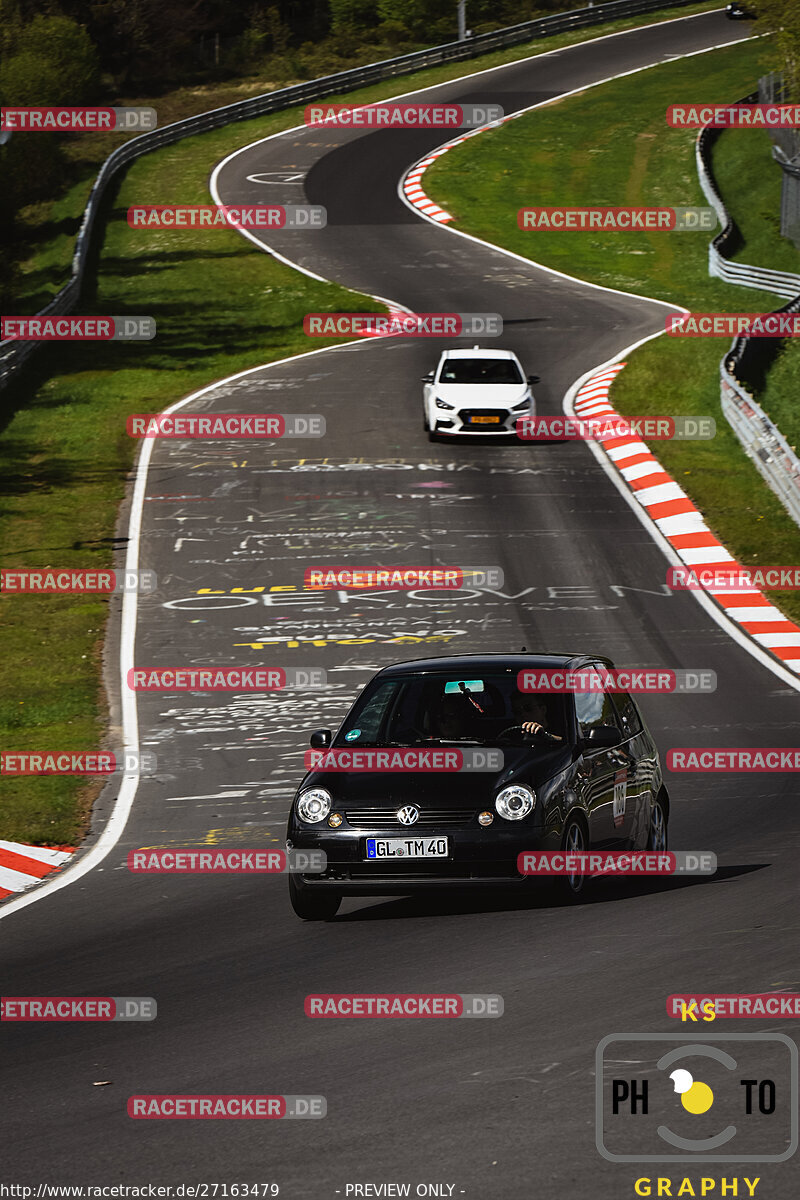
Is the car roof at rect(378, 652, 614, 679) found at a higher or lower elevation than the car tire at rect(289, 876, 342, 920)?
higher

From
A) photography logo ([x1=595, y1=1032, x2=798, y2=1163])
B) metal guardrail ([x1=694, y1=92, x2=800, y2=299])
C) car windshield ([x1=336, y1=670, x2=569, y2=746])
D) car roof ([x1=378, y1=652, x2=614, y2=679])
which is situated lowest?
metal guardrail ([x1=694, y1=92, x2=800, y2=299])

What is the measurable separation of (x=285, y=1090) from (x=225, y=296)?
42.8m

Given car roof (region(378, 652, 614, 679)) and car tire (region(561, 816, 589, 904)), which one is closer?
car tire (region(561, 816, 589, 904))

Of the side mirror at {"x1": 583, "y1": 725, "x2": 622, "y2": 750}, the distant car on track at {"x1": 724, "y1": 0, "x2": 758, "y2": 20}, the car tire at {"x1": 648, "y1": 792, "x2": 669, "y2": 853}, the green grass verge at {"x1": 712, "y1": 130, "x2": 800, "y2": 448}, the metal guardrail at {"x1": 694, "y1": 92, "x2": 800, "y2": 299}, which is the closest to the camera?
the side mirror at {"x1": 583, "y1": 725, "x2": 622, "y2": 750}

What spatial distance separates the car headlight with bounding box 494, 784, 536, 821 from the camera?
10.6 metres

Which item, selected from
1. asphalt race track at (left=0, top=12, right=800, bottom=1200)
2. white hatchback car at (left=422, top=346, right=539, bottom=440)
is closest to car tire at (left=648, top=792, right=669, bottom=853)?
asphalt race track at (left=0, top=12, right=800, bottom=1200)

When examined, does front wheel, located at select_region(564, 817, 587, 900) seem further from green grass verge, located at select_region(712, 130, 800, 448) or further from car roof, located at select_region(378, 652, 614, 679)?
green grass verge, located at select_region(712, 130, 800, 448)

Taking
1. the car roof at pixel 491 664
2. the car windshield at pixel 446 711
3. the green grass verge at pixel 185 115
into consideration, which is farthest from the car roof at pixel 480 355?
the green grass verge at pixel 185 115

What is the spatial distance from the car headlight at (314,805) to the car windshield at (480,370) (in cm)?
2378

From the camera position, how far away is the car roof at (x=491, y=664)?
11867mm

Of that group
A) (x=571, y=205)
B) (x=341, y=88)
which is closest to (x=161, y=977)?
(x=571, y=205)

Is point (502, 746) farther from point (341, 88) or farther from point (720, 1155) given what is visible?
point (341, 88)

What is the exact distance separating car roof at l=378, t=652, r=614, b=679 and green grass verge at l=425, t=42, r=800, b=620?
40.1 feet

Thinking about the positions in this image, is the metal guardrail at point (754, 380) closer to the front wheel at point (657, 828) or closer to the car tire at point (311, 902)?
the front wheel at point (657, 828)
